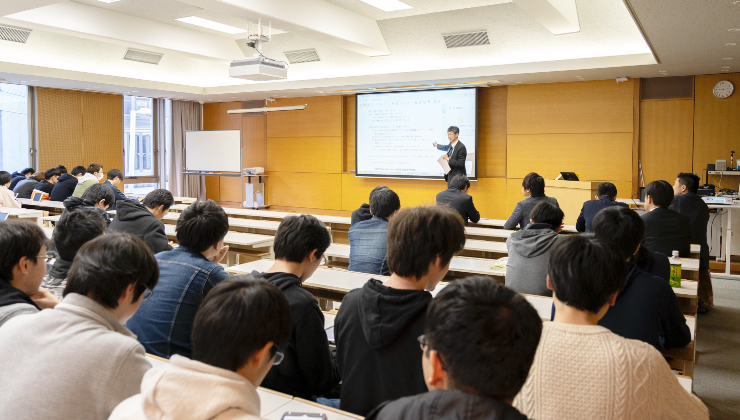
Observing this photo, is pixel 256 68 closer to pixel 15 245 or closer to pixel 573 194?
pixel 573 194

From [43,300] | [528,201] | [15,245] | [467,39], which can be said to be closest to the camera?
[15,245]

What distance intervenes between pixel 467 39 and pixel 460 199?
365cm

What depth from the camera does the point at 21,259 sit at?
1.93 m

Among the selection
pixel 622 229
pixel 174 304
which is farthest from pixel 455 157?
pixel 174 304

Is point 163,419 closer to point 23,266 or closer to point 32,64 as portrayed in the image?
point 23,266

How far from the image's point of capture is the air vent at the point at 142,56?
9770 millimetres

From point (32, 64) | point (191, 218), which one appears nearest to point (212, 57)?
point (32, 64)

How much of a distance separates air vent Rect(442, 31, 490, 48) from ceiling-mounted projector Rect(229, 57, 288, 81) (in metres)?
2.97

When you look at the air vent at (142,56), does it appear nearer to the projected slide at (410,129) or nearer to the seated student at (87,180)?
the seated student at (87,180)

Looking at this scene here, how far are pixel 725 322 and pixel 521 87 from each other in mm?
5244

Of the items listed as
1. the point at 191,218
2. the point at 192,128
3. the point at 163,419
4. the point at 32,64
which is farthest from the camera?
the point at 192,128

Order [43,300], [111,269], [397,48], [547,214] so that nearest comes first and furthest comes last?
[111,269]
[43,300]
[547,214]
[397,48]

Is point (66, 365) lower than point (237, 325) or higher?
lower

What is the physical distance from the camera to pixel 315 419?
151 cm
